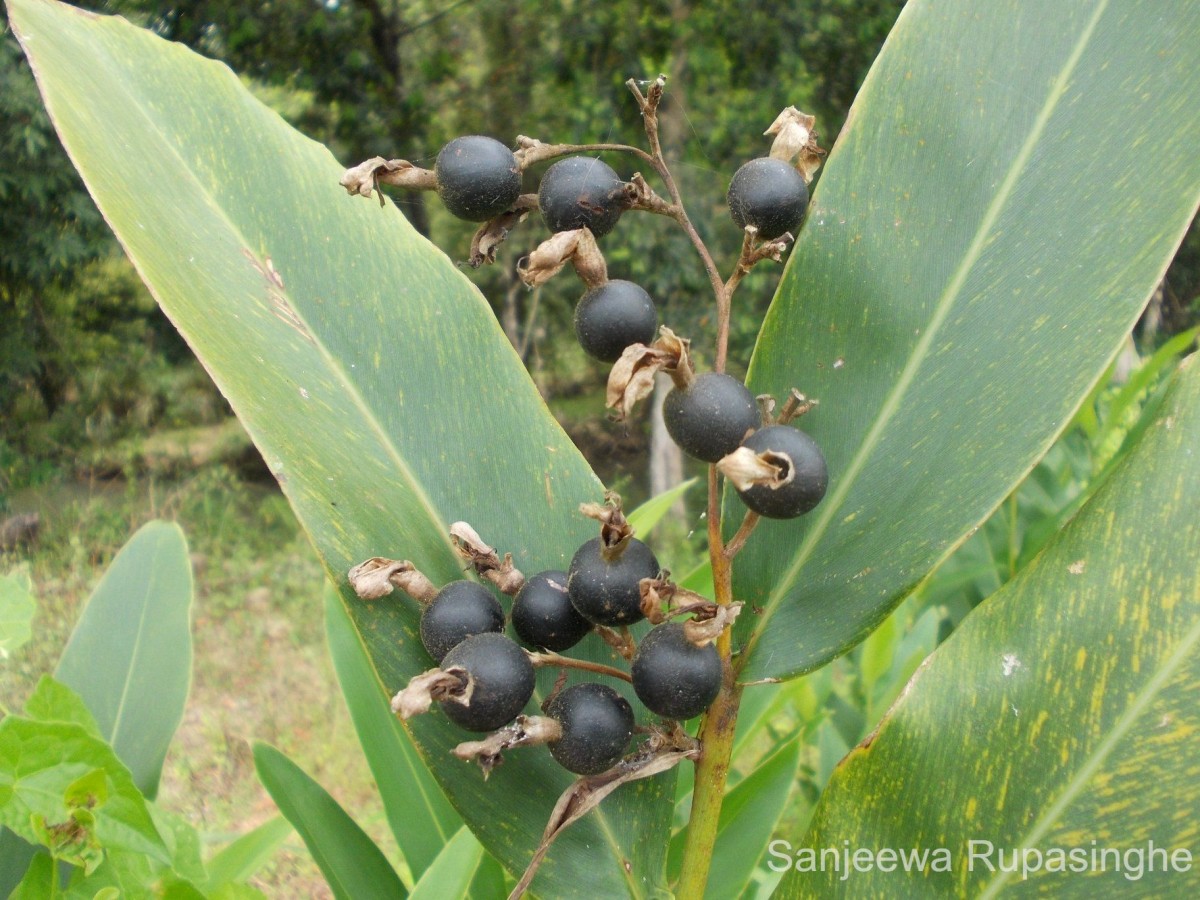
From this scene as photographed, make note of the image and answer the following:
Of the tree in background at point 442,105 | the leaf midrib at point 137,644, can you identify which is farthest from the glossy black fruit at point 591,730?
the tree in background at point 442,105

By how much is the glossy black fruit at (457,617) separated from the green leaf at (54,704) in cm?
30

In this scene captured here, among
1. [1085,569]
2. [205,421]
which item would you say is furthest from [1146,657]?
[205,421]

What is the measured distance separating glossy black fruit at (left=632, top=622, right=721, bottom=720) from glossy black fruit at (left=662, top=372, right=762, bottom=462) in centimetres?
11

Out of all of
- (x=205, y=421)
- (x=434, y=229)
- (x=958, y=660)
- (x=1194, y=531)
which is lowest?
(x=205, y=421)

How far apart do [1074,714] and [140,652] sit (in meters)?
0.88

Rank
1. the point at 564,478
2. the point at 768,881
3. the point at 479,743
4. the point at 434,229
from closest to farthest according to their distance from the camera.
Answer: the point at 479,743 → the point at 564,478 → the point at 768,881 → the point at 434,229

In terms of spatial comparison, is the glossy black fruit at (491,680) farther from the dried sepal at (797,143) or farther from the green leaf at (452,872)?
the dried sepal at (797,143)

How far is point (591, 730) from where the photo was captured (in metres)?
0.56

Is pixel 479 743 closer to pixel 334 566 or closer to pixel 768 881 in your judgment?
pixel 334 566

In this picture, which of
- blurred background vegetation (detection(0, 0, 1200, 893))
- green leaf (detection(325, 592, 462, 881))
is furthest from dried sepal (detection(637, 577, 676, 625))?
blurred background vegetation (detection(0, 0, 1200, 893))

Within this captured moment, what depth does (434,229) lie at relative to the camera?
7047mm

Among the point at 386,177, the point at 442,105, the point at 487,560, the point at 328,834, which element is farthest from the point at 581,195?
the point at 442,105

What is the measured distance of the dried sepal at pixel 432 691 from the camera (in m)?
0.52

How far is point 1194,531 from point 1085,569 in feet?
0.21
